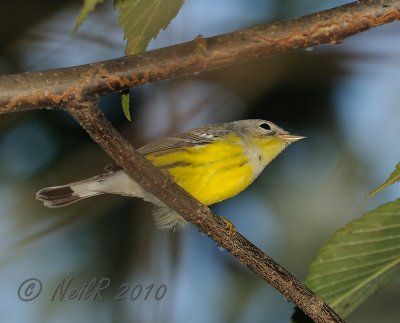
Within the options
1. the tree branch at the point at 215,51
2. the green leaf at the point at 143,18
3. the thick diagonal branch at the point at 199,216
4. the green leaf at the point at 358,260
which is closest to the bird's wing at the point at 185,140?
the thick diagonal branch at the point at 199,216

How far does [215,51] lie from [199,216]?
775 mm

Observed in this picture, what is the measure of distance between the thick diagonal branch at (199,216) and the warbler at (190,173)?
1374mm

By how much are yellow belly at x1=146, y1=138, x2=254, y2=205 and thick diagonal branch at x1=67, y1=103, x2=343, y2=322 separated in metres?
1.38

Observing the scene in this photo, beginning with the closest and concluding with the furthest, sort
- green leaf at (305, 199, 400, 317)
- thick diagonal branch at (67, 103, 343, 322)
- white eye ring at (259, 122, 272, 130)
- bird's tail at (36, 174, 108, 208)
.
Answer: thick diagonal branch at (67, 103, 343, 322)
green leaf at (305, 199, 400, 317)
bird's tail at (36, 174, 108, 208)
white eye ring at (259, 122, 272, 130)

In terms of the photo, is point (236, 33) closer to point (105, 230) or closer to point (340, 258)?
point (340, 258)

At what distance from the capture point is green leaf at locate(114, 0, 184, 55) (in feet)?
4.95

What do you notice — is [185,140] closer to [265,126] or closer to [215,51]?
[265,126]

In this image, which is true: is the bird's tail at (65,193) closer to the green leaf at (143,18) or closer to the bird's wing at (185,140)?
the bird's wing at (185,140)

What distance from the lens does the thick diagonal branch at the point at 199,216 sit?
1.66 meters

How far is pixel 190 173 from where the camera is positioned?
3623 mm

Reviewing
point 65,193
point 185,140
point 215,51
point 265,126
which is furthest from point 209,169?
point 215,51

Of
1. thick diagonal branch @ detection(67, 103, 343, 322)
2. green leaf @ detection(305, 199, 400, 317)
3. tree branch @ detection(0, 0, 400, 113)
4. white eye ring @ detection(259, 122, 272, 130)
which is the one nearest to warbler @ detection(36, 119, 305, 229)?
white eye ring @ detection(259, 122, 272, 130)

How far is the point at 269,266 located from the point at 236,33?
0.88 meters

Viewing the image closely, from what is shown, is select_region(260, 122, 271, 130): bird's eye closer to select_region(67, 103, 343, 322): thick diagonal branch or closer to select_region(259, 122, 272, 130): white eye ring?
select_region(259, 122, 272, 130): white eye ring
